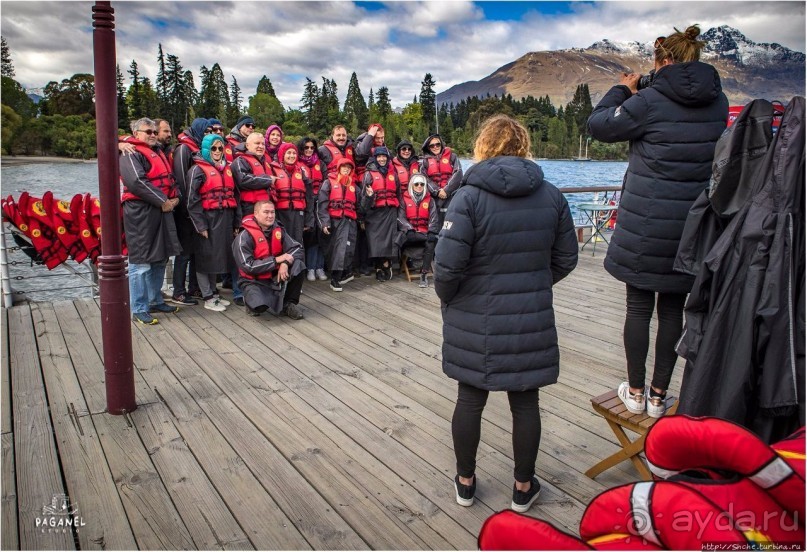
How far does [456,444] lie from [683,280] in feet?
3.70

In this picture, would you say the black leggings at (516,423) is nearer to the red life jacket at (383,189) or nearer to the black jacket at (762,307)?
the black jacket at (762,307)

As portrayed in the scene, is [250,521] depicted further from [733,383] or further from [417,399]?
[733,383]

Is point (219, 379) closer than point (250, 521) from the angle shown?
No

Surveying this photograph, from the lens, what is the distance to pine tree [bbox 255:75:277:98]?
59.5 meters

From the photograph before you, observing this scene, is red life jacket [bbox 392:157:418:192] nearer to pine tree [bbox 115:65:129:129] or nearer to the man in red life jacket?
the man in red life jacket

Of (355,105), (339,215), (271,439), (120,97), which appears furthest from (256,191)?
(355,105)

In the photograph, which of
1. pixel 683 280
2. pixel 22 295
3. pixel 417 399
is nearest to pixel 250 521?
pixel 417 399

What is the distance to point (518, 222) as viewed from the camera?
2.02m

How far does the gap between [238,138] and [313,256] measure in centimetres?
152

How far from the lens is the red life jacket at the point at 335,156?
6.28 m

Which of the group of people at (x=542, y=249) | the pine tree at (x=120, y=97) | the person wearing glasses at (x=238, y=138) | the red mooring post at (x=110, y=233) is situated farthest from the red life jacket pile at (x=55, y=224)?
the group of people at (x=542, y=249)

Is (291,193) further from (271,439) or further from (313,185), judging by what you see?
(271,439)

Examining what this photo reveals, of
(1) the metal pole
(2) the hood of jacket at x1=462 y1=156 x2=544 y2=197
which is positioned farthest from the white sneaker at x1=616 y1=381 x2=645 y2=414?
(1) the metal pole

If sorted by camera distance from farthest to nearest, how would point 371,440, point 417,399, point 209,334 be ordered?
point 209,334 → point 417,399 → point 371,440
